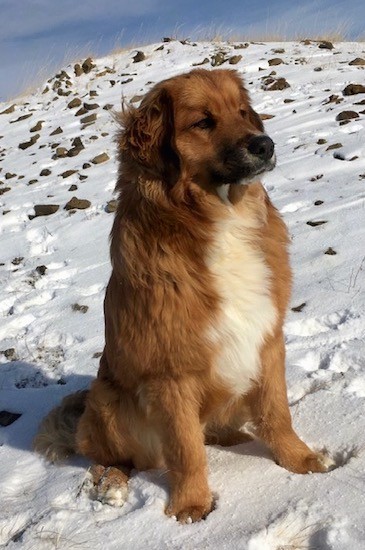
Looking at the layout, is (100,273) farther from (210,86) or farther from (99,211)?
(210,86)

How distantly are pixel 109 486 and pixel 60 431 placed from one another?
2.25 feet

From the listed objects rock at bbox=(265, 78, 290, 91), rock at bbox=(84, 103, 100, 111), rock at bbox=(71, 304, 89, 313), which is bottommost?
rock at bbox=(71, 304, 89, 313)

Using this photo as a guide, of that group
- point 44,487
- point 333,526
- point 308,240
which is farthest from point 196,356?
point 308,240

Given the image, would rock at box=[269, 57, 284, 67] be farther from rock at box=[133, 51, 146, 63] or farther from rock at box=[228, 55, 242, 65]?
rock at box=[133, 51, 146, 63]

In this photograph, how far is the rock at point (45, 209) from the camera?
7469 millimetres

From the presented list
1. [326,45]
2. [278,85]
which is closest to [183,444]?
[278,85]

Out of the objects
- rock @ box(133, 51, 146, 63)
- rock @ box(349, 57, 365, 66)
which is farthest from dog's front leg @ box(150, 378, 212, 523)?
rock @ box(133, 51, 146, 63)

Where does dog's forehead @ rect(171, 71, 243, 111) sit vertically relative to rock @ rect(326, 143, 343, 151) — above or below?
above

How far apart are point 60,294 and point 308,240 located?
7.70 ft

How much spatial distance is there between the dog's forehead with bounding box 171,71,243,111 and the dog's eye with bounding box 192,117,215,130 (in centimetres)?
5

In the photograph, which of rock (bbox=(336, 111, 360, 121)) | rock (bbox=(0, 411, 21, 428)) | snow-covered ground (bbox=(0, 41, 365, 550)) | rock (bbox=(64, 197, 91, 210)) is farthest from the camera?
rock (bbox=(336, 111, 360, 121))

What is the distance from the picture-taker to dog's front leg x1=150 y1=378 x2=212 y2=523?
8.54ft

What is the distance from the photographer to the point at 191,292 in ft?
8.46

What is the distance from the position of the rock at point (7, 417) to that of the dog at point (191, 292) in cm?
107
